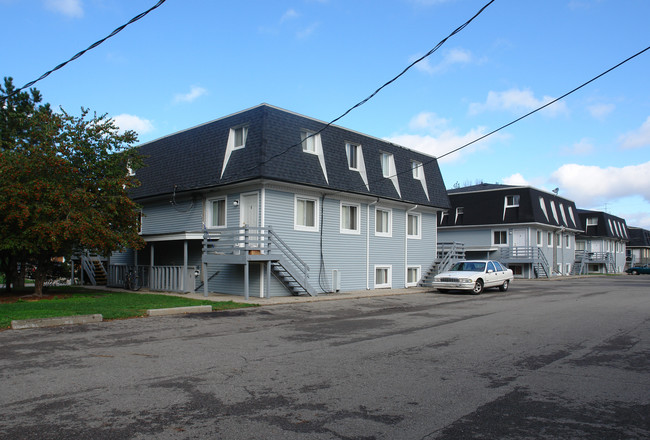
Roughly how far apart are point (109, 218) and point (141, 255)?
334 inches

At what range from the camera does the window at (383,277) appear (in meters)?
25.2

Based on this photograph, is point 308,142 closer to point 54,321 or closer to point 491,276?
point 491,276

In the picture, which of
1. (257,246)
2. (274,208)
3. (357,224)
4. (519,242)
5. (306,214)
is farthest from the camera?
(519,242)

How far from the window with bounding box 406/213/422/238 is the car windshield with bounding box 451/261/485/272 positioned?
10.6ft

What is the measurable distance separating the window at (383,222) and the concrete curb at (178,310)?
38.2 feet

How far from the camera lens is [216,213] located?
875 inches

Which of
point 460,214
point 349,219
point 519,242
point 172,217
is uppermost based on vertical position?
point 460,214

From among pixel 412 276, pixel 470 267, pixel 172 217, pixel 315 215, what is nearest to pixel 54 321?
pixel 315 215

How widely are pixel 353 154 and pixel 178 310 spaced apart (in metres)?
12.4

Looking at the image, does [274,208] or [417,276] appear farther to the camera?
[417,276]

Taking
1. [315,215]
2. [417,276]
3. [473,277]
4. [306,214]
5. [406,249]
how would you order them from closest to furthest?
1. [306,214]
2. [315,215]
3. [473,277]
4. [406,249]
5. [417,276]

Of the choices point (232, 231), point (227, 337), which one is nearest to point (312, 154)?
point (232, 231)

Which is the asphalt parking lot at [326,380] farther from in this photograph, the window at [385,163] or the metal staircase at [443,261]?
the metal staircase at [443,261]

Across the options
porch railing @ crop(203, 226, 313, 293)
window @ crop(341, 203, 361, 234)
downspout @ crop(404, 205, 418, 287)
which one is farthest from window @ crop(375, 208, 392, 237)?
porch railing @ crop(203, 226, 313, 293)
